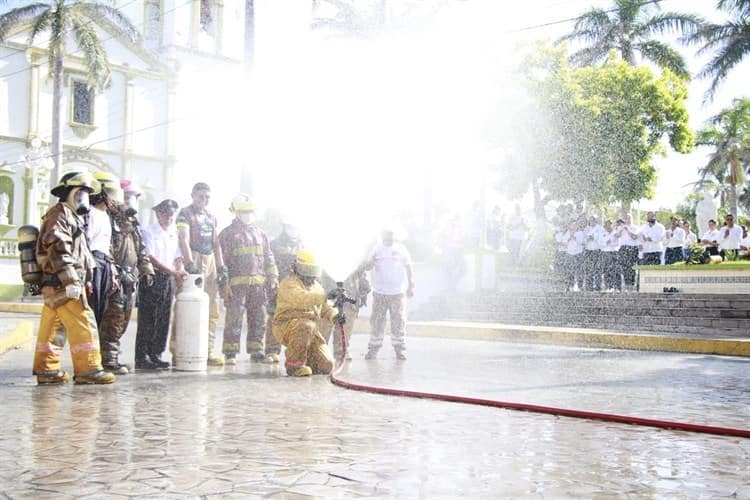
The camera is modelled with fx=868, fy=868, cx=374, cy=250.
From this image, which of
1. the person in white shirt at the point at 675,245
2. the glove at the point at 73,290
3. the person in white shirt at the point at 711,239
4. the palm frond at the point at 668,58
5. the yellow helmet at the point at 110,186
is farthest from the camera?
the palm frond at the point at 668,58

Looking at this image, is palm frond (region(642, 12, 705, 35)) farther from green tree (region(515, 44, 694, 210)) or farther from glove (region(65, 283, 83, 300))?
glove (region(65, 283, 83, 300))

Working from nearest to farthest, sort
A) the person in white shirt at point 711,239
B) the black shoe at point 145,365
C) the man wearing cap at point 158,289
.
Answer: the man wearing cap at point 158,289 < the black shoe at point 145,365 < the person in white shirt at point 711,239

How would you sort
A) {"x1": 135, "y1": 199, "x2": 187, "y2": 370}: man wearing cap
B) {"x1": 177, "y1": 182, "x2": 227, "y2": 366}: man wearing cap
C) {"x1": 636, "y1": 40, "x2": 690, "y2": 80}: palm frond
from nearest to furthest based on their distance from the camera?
{"x1": 135, "y1": 199, "x2": 187, "y2": 370}: man wearing cap < {"x1": 177, "y1": 182, "x2": 227, "y2": 366}: man wearing cap < {"x1": 636, "y1": 40, "x2": 690, "y2": 80}: palm frond

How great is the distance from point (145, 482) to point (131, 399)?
3.00m

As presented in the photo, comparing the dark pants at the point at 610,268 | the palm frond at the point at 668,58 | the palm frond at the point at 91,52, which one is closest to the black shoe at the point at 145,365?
the dark pants at the point at 610,268

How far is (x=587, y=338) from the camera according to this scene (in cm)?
1508

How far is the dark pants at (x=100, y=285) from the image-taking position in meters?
8.32

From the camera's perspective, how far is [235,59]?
158ft

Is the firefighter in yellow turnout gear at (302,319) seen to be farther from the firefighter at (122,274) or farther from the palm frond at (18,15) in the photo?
the palm frond at (18,15)

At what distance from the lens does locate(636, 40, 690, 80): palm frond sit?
34938 millimetres

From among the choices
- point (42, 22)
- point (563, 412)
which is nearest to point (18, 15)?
point (42, 22)

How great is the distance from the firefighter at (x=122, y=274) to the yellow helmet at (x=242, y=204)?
4.24 feet

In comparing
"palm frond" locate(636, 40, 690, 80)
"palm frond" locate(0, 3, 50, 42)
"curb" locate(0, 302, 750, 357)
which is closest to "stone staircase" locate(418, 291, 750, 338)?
"curb" locate(0, 302, 750, 357)

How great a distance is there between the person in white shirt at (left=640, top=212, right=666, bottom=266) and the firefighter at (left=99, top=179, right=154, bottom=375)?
14.1 meters
